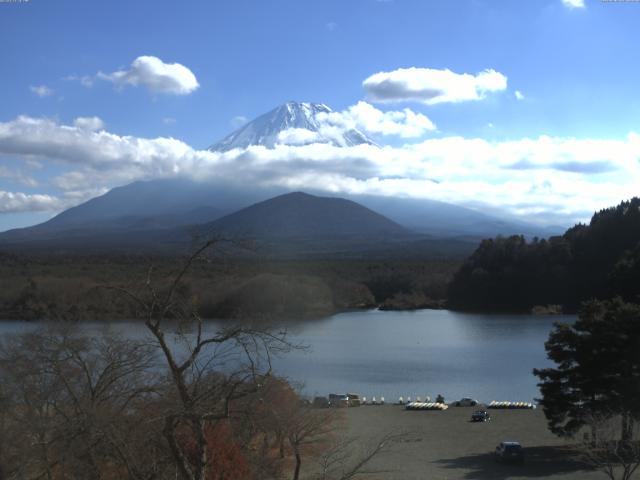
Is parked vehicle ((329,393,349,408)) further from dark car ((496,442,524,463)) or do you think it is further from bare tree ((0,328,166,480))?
bare tree ((0,328,166,480))

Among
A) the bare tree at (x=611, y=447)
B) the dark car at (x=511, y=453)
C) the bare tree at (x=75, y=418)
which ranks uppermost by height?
the bare tree at (x=75, y=418)

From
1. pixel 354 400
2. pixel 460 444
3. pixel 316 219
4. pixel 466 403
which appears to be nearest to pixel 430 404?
pixel 466 403

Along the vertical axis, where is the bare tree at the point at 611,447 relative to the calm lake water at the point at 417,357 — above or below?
above

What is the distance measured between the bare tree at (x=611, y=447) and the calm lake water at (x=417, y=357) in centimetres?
Result: 474

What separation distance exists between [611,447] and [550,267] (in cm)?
3549

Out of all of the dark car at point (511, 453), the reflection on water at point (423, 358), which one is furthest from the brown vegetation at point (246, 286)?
the dark car at point (511, 453)

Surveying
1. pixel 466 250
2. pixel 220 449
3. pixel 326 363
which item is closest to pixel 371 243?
pixel 466 250

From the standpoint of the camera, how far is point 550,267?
42.6m

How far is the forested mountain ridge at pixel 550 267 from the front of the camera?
1629 inches

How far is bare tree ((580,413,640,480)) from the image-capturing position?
331 inches

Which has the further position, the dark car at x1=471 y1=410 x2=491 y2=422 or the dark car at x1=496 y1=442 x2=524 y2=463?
the dark car at x1=471 y1=410 x2=491 y2=422

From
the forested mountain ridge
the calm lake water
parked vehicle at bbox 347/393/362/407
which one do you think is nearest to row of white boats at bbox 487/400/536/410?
the calm lake water

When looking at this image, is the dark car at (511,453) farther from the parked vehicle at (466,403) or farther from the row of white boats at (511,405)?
the parked vehicle at (466,403)

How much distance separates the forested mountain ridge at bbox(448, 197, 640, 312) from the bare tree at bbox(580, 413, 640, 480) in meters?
31.1
